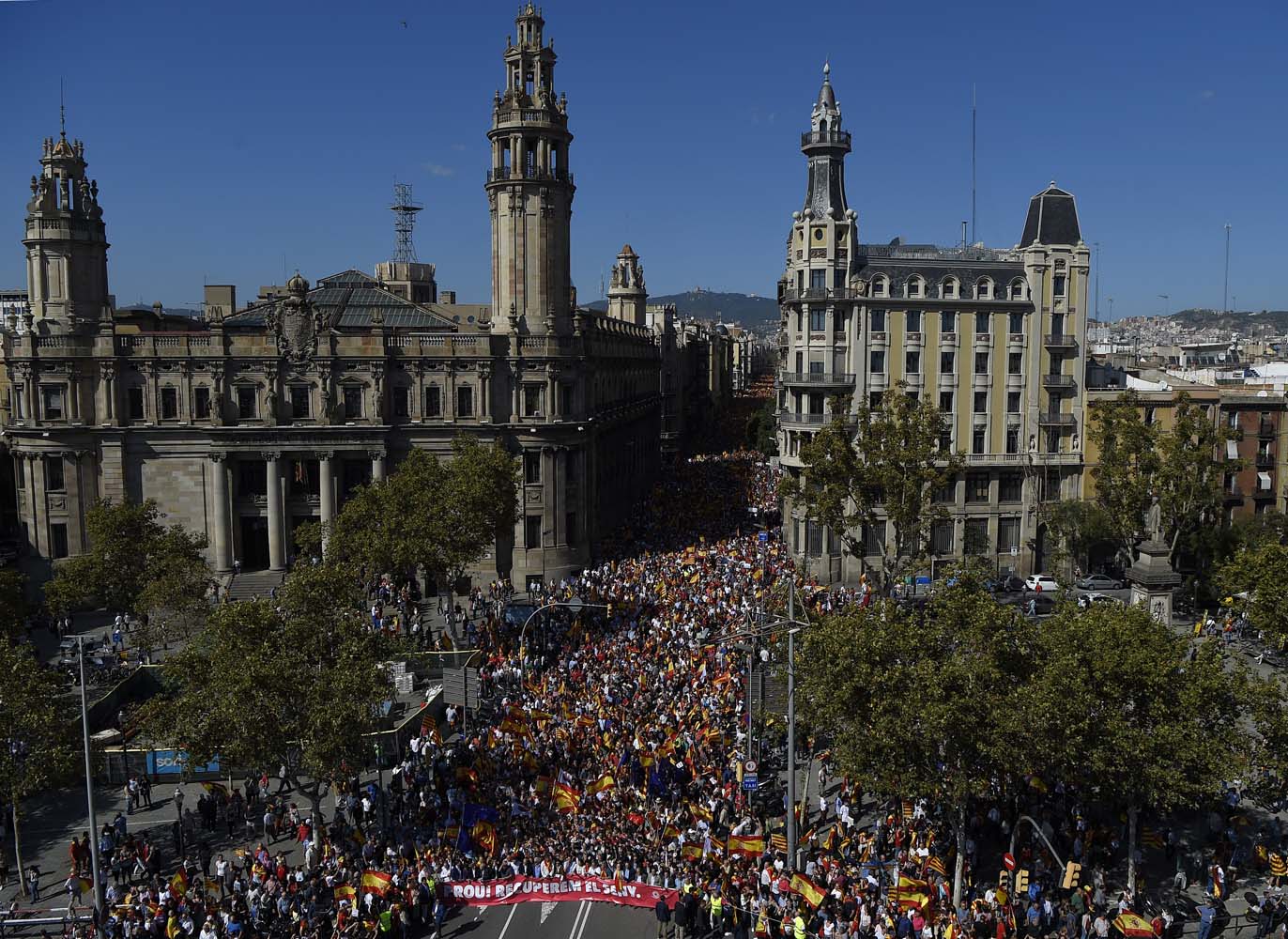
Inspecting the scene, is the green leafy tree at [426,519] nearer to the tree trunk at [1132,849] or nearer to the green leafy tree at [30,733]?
the green leafy tree at [30,733]

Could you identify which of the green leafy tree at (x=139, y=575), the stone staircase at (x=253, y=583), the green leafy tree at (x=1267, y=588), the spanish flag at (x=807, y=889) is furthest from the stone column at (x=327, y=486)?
the green leafy tree at (x=1267, y=588)

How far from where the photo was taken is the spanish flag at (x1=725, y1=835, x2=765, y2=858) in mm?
32312

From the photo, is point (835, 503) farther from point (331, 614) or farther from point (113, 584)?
point (113, 584)

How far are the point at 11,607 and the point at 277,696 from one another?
20.3m

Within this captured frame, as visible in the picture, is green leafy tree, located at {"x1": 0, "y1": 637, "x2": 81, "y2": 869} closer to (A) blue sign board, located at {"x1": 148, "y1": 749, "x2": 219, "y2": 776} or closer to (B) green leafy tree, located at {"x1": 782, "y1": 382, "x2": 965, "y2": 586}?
(A) blue sign board, located at {"x1": 148, "y1": 749, "x2": 219, "y2": 776}

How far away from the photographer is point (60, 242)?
225 feet

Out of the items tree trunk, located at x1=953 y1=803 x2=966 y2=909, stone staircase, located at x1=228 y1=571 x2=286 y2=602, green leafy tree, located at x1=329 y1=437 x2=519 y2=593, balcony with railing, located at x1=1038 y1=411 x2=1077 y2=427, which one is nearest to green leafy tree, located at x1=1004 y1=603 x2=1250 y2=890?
tree trunk, located at x1=953 y1=803 x2=966 y2=909

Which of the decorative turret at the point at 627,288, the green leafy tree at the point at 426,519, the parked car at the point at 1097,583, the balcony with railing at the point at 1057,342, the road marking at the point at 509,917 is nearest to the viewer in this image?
the road marking at the point at 509,917

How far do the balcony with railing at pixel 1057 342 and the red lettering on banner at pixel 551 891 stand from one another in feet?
166

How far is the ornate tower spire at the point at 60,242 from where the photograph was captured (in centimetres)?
6850

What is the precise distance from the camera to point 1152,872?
3297 centimetres

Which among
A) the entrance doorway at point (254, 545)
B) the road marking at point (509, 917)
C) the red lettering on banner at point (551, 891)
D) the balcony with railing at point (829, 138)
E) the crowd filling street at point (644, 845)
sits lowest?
the road marking at point (509, 917)

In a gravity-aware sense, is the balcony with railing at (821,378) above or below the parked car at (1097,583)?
above

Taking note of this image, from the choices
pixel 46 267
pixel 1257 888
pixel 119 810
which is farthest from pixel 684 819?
pixel 46 267
